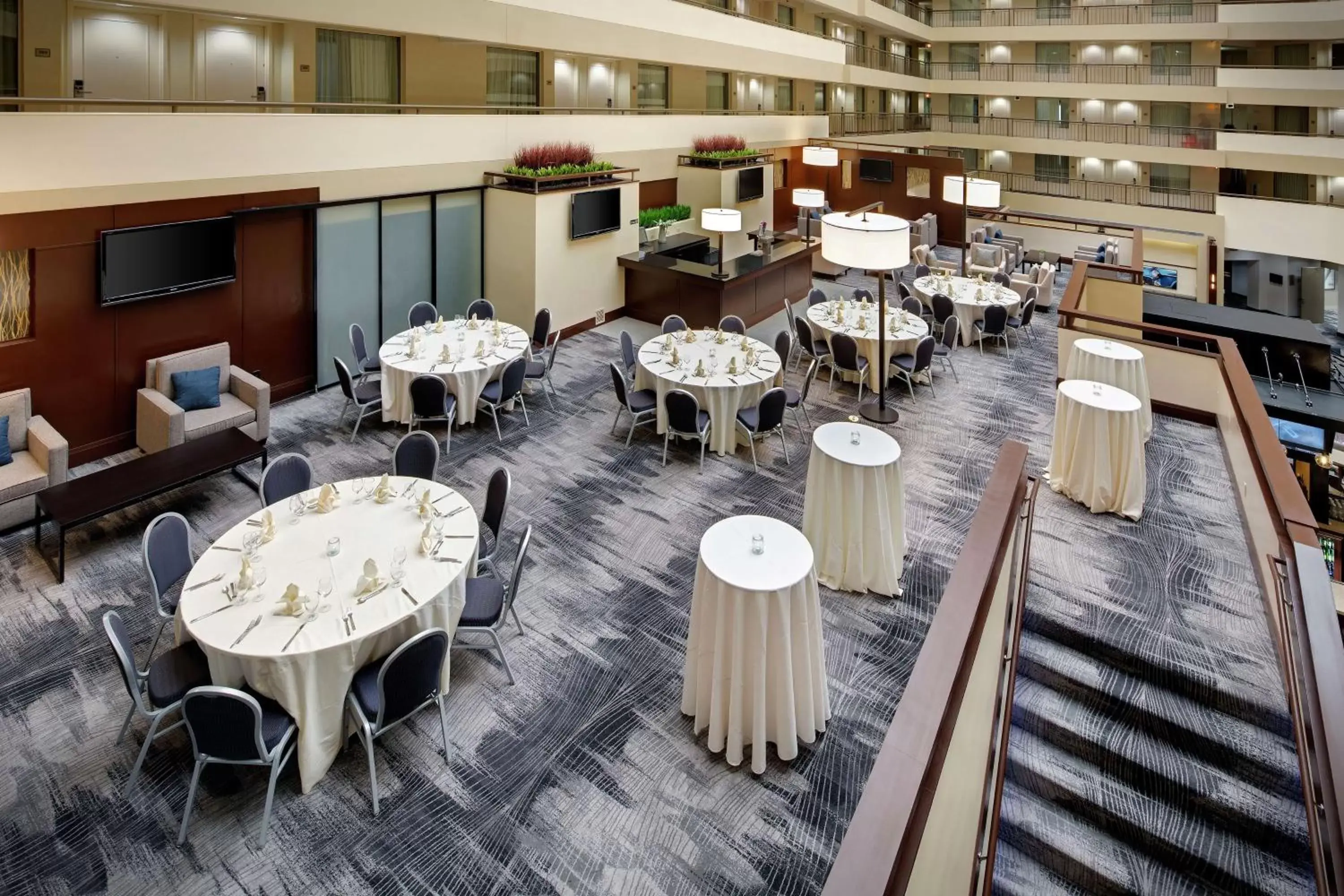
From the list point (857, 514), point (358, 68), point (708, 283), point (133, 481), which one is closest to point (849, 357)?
point (708, 283)

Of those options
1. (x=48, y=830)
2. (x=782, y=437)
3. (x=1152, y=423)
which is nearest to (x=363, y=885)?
(x=48, y=830)

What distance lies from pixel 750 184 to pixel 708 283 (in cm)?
624

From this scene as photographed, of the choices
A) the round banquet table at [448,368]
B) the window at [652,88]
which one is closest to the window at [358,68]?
the round banquet table at [448,368]

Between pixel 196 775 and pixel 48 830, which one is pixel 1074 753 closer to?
pixel 196 775

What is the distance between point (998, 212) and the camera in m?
17.7

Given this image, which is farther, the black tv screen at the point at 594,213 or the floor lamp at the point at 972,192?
the floor lamp at the point at 972,192

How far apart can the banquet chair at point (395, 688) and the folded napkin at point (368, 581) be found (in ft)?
1.34

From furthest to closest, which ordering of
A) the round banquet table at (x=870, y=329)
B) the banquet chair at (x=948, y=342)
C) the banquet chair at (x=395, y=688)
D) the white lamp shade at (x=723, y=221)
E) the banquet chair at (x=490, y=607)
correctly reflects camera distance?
the white lamp shade at (x=723, y=221) < the banquet chair at (x=948, y=342) < the round banquet table at (x=870, y=329) < the banquet chair at (x=490, y=607) < the banquet chair at (x=395, y=688)

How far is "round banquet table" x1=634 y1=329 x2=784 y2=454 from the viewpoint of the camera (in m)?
8.12

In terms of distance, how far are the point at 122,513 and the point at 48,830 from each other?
12.8ft

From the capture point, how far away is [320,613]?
428 cm

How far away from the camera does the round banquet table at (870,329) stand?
9922 mm

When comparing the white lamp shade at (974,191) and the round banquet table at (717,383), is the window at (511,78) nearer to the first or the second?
the round banquet table at (717,383)

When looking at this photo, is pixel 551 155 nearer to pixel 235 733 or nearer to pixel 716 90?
pixel 716 90
